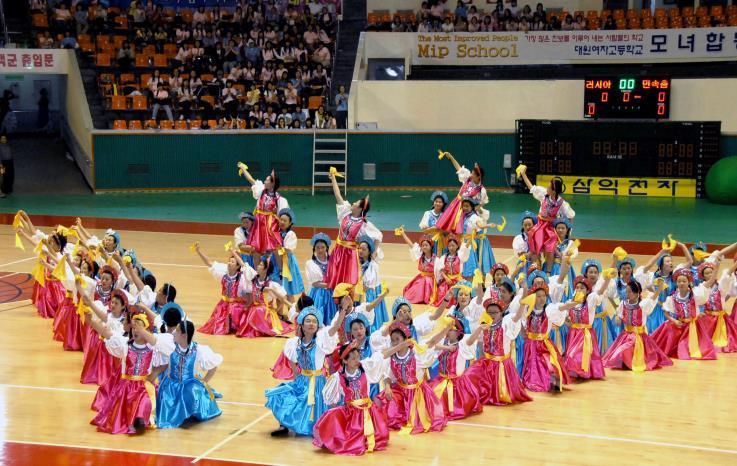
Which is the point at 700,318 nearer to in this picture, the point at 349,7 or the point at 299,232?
the point at 299,232

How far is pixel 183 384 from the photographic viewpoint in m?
10.2

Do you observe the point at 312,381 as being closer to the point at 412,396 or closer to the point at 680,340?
the point at 412,396

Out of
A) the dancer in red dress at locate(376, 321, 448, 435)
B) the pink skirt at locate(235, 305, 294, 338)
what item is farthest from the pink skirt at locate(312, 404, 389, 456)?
the pink skirt at locate(235, 305, 294, 338)

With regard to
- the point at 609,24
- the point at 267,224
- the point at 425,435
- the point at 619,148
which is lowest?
the point at 425,435

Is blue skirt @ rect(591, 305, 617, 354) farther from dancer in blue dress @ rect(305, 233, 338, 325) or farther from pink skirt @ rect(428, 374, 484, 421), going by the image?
dancer in blue dress @ rect(305, 233, 338, 325)

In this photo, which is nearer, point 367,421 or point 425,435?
point 367,421

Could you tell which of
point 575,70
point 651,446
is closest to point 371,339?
point 651,446

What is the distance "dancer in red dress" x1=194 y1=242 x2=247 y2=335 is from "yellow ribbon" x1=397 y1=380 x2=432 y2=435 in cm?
442

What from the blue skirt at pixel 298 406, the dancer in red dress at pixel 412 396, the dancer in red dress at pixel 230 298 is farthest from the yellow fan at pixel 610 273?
the dancer in red dress at pixel 230 298

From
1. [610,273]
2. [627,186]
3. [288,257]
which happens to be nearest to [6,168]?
[288,257]

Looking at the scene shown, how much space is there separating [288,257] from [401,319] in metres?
5.39

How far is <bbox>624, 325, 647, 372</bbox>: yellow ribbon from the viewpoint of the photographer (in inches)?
488

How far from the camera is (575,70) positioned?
1162 inches

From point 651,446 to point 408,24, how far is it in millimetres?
22692
